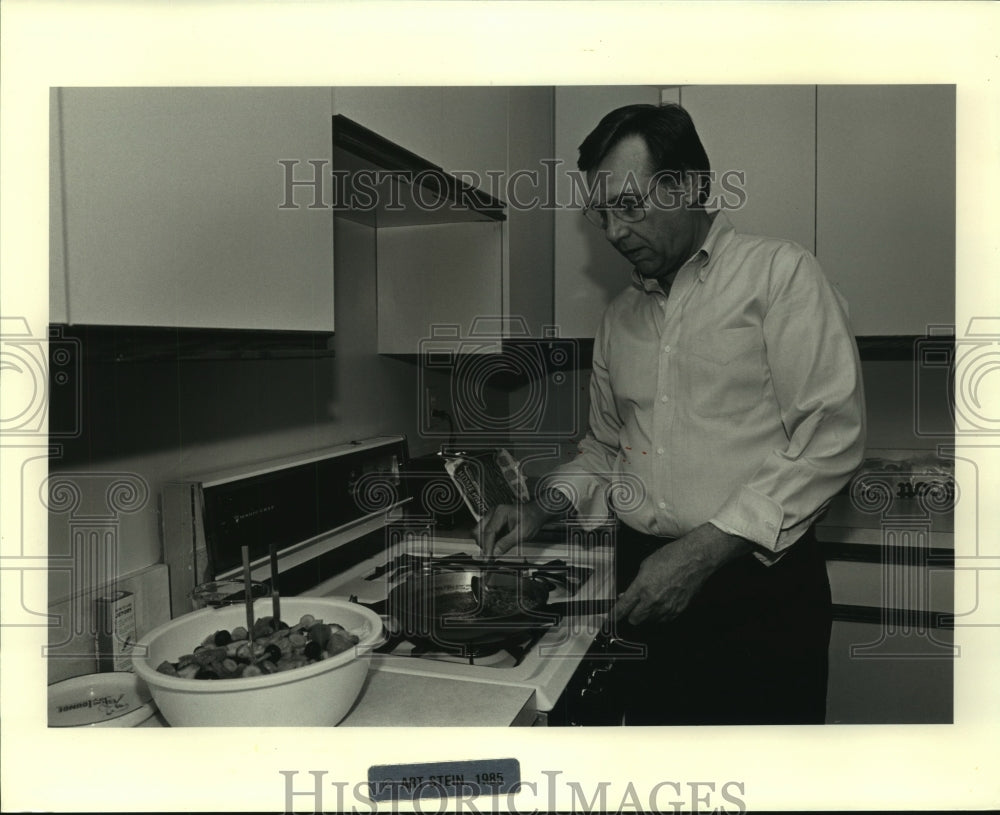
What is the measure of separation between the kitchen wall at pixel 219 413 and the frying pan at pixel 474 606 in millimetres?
294

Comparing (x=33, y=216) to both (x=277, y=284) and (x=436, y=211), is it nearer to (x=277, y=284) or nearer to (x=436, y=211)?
(x=277, y=284)

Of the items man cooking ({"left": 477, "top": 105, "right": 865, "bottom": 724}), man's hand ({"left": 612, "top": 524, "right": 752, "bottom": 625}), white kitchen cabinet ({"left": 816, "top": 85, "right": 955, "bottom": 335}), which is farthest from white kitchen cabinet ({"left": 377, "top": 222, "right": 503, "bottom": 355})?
white kitchen cabinet ({"left": 816, "top": 85, "right": 955, "bottom": 335})

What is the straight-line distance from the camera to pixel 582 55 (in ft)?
2.58

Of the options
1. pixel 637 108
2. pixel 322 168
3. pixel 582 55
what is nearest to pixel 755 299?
pixel 637 108

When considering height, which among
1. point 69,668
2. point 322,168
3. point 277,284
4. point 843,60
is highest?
point 843,60

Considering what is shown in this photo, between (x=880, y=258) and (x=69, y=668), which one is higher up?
(x=880, y=258)

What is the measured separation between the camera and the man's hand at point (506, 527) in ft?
3.67

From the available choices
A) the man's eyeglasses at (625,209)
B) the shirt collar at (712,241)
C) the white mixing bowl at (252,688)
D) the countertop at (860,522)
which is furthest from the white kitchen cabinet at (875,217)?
the white mixing bowl at (252,688)

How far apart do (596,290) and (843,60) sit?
0.72 meters

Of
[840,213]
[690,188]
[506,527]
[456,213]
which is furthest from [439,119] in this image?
[840,213]

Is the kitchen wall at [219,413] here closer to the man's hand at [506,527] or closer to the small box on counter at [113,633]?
the small box on counter at [113,633]

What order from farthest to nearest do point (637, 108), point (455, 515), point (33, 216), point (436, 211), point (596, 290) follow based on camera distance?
1. point (596, 290)
2. point (455, 515)
3. point (436, 211)
4. point (637, 108)
5. point (33, 216)

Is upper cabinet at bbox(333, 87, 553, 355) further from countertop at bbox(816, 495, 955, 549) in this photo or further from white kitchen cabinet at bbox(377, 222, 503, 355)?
countertop at bbox(816, 495, 955, 549)

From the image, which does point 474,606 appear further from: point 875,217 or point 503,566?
point 875,217
